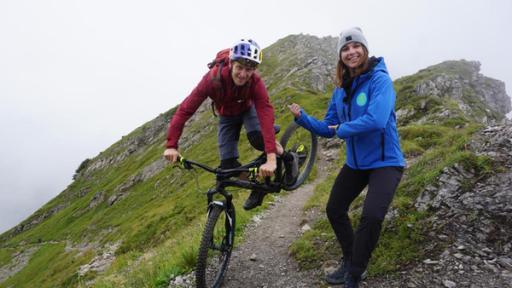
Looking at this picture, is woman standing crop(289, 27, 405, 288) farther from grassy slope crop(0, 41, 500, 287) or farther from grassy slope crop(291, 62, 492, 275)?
grassy slope crop(0, 41, 500, 287)

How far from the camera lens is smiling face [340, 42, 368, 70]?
5871 mm

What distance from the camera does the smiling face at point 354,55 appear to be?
5.87 meters

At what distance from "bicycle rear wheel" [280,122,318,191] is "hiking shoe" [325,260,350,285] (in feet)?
8.00

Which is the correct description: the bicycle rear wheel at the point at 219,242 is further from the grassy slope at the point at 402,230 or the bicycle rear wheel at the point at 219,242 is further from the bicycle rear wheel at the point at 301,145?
the bicycle rear wheel at the point at 301,145

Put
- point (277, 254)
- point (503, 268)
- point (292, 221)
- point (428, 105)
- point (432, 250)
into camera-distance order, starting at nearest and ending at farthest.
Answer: point (503, 268) → point (432, 250) → point (277, 254) → point (292, 221) → point (428, 105)

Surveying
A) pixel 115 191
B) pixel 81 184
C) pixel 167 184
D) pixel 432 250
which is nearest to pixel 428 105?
pixel 432 250

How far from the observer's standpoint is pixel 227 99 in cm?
741

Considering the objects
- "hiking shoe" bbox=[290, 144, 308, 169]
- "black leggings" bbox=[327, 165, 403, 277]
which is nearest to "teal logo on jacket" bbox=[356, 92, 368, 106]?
"black leggings" bbox=[327, 165, 403, 277]

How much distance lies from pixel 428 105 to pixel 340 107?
2353 centimetres

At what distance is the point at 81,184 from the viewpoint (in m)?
110

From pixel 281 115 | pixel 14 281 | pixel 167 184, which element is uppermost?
pixel 281 115

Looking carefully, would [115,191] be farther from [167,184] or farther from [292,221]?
[292,221]

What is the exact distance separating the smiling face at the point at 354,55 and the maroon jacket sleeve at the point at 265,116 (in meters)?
1.74

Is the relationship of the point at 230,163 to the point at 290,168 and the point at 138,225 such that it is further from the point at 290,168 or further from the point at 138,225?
the point at 138,225
